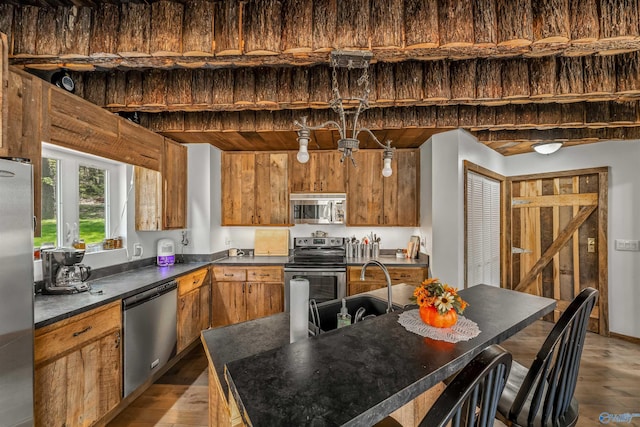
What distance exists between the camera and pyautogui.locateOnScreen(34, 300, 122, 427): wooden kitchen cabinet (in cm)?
168

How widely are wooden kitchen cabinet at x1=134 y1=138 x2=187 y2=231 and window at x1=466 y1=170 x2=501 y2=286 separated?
11.3ft

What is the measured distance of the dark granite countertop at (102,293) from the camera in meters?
1.78

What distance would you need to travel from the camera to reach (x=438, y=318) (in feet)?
4.42

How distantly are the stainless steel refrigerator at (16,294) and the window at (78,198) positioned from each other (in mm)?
1071

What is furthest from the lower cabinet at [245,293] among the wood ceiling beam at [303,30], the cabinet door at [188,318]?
the wood ceiling beam at [303,30]

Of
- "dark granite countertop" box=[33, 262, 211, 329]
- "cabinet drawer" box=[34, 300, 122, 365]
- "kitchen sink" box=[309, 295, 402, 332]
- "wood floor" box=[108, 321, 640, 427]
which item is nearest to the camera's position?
"cabinet drawer" box=[34, 300, 122, 365]

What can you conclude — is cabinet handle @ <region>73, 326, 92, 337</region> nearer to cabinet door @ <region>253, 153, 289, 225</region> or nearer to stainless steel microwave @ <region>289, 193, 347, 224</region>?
cabinet door @ <region>253, 153, 289, 225</region>

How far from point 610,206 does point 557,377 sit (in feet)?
12.0

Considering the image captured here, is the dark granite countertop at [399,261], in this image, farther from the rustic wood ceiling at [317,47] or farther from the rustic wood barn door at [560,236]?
the rustic wood ceiling at [317,47]

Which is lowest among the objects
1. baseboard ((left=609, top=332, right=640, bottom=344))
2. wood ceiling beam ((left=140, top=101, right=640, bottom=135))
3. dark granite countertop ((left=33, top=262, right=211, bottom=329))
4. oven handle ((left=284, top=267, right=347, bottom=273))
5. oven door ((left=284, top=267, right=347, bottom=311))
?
baseboard ((left=609, top=332, right=640, bottom=344))

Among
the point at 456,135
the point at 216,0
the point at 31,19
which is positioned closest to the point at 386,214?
the point at 456,135

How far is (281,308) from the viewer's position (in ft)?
12.2

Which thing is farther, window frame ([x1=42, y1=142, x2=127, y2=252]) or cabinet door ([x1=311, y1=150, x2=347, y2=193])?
cabinet door ([x1=311, y1=150, x2=347, y2=193])

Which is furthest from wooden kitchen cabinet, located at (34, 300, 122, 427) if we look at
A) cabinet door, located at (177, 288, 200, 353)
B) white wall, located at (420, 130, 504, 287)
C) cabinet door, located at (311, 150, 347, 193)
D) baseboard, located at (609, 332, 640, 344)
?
baseboard, located at (609, 332, 640, 344)
